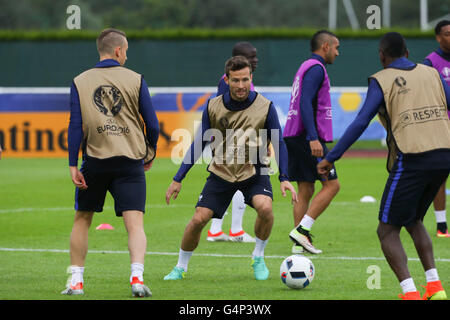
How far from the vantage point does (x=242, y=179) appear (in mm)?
8289

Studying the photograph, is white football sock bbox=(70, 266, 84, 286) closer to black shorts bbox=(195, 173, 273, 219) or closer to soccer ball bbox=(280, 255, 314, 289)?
black shorts bbox=(195, 173, 273, 219)

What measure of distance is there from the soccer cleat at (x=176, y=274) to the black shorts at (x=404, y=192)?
2.15 metres

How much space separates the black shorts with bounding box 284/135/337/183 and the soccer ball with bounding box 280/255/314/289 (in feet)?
8.79

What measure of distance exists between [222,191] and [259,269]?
32.4 inches

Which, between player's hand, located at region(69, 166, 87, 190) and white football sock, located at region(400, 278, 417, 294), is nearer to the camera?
Result: white football sock, located at region(400, 278, 417, 294)

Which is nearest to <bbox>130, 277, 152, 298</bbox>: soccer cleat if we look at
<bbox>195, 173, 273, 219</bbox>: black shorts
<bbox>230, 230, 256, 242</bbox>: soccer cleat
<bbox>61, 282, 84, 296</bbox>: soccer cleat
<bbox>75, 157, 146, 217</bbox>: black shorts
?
<bbox>61, 282, 84, 296</bbox>: soccer cleat

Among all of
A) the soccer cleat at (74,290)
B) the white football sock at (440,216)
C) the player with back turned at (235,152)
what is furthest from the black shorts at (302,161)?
the soccer cleat at (74,290)

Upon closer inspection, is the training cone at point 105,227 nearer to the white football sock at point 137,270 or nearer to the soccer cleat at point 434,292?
the white football sock at point 137,270

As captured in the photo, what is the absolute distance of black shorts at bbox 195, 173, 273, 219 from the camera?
27.2ft

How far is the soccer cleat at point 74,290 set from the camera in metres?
7.43

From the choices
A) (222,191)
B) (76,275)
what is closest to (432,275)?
(222,191)

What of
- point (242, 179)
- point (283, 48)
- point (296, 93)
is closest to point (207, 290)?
point (242, 179)

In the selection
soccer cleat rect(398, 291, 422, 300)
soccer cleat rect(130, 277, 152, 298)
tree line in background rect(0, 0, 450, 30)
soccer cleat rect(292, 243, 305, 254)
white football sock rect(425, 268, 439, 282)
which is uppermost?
tree line in background rect(0, 0, 450, 30)
